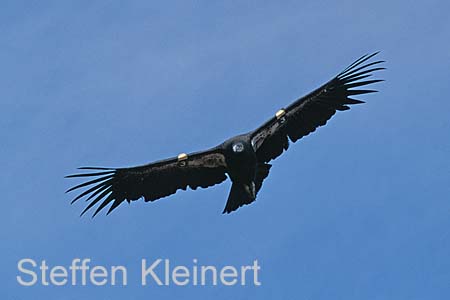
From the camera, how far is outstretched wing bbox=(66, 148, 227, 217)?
27.0 meters

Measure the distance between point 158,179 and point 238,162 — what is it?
2383mm

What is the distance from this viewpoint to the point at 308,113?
1056 inches

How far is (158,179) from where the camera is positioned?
2734cm

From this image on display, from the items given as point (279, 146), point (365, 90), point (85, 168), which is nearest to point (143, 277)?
point (85, 168)

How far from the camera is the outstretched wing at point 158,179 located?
27.0 m

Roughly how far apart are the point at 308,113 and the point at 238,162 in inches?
84.8

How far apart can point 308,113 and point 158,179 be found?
378cm

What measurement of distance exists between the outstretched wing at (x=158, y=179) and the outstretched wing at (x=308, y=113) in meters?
1.14

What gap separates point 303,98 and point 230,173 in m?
2.35

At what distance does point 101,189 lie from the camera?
27.1 meters

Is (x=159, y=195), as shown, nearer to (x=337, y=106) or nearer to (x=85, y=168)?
(x=85, y=168)

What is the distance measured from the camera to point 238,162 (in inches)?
1019

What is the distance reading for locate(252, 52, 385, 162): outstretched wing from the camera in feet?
87.5

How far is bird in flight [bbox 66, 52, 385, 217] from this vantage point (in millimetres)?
26141
